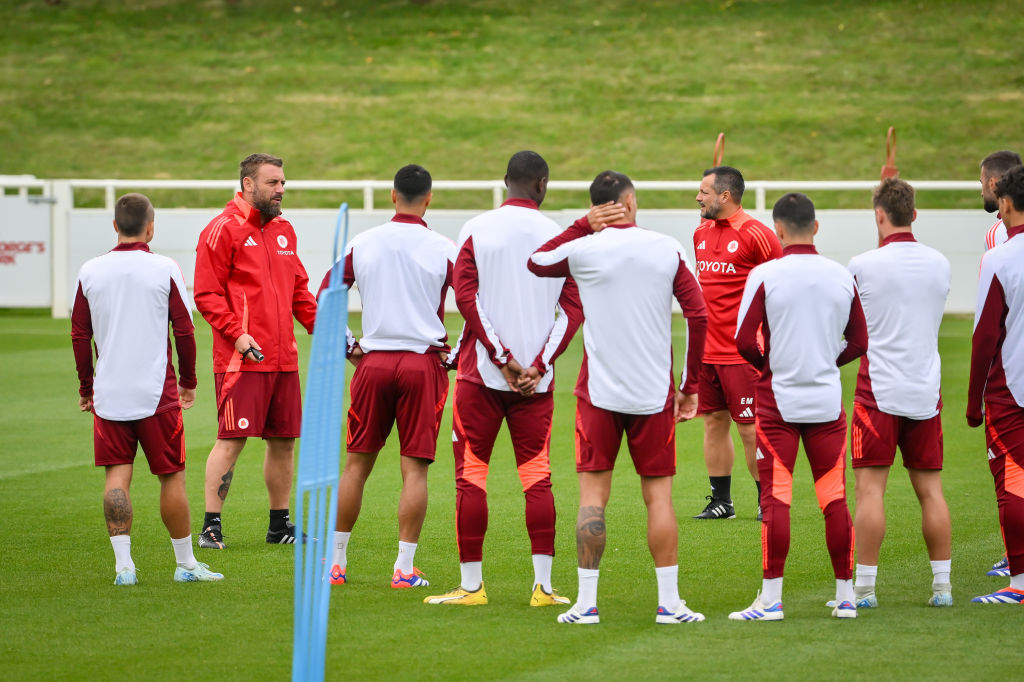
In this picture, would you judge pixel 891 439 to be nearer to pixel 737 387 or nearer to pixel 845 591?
pixel 845 591

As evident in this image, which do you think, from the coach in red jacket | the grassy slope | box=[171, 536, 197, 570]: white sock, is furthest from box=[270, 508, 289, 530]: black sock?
the grassy slope

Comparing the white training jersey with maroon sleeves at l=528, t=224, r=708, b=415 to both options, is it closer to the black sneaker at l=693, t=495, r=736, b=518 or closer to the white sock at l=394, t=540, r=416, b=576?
the white sock at l=394, t=540, r=416, b=576

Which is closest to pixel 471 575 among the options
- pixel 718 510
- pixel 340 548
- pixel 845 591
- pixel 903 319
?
pixel 340 548

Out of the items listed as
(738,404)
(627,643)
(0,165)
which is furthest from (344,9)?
(627,643)

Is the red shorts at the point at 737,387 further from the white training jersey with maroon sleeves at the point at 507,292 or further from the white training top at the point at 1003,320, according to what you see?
the white training jersey with maroon sleeves at the point at 507,292

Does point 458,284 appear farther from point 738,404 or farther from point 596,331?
point 738,404

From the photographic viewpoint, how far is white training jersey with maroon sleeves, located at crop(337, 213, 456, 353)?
705cm

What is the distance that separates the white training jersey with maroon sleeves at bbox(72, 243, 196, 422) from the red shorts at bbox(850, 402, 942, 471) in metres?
3.44

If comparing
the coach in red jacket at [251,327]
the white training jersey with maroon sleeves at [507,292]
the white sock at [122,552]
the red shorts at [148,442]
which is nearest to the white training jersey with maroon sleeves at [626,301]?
the white training jersey with maroon sleeves at [507,292]

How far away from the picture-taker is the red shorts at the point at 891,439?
667 centimetres

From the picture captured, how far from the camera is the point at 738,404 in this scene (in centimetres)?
907

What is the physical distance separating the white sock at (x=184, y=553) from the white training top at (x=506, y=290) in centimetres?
182

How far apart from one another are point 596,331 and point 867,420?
1.43 meters

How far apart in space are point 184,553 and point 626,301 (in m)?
2.74
